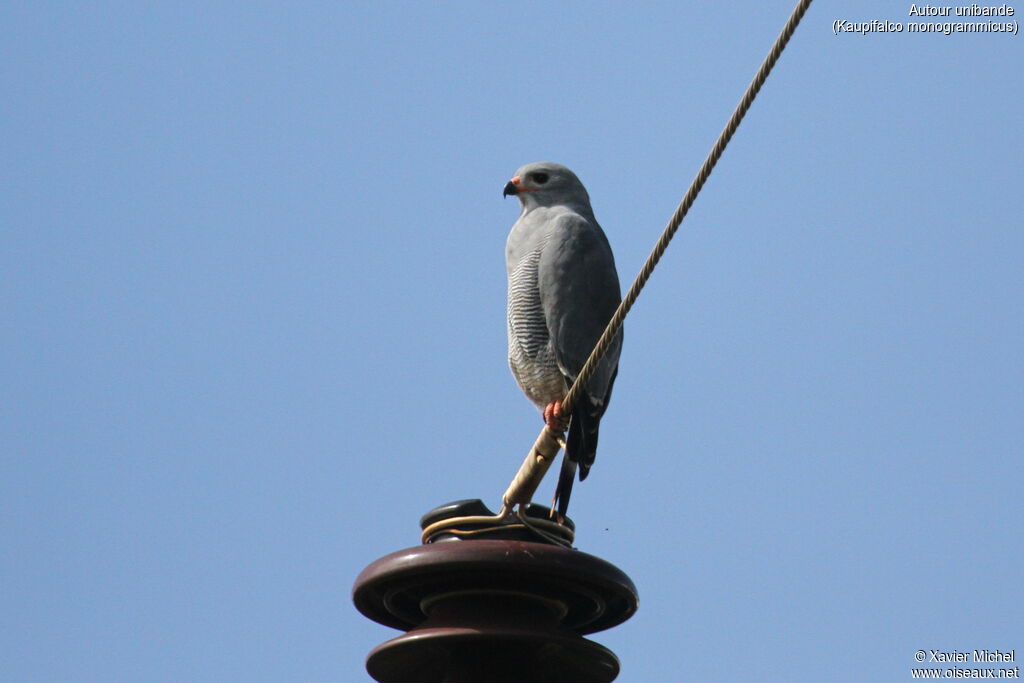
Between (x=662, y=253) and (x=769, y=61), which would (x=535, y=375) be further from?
(x=769, y=61)

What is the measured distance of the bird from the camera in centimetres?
685

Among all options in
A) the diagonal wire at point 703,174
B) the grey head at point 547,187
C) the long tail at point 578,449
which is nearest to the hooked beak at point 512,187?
the grey head at point 547,187

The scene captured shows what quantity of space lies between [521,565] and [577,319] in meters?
3.16

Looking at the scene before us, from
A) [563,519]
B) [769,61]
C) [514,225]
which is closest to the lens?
[769,61]

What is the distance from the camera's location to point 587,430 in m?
6.51

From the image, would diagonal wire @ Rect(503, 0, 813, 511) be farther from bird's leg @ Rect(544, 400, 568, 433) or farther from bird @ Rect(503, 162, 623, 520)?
bird @ Rect(503, 162, 623, 520)

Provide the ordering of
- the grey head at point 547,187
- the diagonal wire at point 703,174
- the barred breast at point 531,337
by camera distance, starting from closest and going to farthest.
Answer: the diagonal wire at point 703,174 → the barred breast at point 531,337 → the grey head at point 547,187

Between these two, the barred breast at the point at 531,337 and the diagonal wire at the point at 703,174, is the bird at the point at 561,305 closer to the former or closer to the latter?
the barred breast at the point at 531,337

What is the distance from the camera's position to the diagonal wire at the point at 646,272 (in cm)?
355

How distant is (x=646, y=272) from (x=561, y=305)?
2.75 metres

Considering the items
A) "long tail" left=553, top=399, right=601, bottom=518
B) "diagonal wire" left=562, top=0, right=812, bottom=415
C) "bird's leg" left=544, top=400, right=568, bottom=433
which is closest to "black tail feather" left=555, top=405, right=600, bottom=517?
"long tail" left=553, top=399, right=601, bottom=518

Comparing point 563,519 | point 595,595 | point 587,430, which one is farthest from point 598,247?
point 595,595

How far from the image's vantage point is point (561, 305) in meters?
7.00

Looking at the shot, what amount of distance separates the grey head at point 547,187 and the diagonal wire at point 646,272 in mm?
2677
